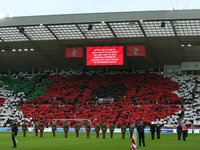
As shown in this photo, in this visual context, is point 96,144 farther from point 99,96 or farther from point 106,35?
point 99,96

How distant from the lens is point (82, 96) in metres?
52.6

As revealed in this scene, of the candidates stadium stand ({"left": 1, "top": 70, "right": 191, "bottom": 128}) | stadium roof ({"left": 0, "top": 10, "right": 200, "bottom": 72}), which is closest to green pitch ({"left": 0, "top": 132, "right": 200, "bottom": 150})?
stadium stand ({"left": 1, "top": 70, "right": 191, "bottom": 128})

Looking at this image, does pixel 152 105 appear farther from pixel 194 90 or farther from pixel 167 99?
pixel 194 90

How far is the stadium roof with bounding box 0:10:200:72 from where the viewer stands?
40062 mm

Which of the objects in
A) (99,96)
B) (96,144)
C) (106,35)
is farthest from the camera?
(99,96)

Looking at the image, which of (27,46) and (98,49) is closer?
(98,49)

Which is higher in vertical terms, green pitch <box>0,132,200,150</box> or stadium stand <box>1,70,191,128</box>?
stadium stand <box>1,70,191,128</box>

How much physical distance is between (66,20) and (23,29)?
250 inches

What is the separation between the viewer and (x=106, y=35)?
151 feet

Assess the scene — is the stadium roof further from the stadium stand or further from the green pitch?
the green pitch

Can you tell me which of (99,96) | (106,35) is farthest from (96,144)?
(99,96)

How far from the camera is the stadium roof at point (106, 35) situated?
131ft

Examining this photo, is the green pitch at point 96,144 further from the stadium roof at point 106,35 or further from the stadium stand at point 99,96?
the stadium roof at point 106,35

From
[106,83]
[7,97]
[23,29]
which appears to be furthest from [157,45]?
[7,97]
